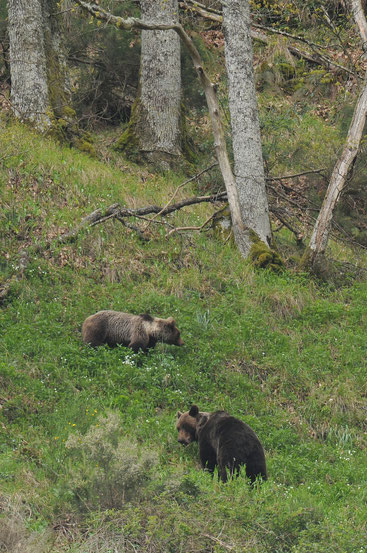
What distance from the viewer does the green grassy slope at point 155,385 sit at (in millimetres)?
6473

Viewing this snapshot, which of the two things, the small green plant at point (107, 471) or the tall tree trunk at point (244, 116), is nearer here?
the small green plant at point (107, 471)

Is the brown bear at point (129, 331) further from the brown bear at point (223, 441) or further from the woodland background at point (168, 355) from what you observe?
the brown bear at point (223, 441)

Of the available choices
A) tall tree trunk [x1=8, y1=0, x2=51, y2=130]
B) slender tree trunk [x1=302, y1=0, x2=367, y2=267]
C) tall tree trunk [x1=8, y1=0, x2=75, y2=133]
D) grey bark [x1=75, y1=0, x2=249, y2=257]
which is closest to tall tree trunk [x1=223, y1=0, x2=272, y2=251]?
grey bark [x1=75, y1=0, x2=249, y2=257]

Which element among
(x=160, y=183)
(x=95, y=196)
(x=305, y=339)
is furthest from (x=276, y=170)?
(x=305, y=339)

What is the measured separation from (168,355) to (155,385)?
726 mm

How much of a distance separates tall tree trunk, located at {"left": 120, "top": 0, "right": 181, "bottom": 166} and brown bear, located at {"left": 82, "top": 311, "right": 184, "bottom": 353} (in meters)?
6.96

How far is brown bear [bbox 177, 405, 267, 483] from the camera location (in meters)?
7.98

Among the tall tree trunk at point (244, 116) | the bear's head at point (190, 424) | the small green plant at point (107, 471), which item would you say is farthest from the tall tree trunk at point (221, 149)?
the small green plant at point (107, 471)

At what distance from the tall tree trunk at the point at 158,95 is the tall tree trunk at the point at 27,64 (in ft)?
7.00

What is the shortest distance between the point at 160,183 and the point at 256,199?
2622mm

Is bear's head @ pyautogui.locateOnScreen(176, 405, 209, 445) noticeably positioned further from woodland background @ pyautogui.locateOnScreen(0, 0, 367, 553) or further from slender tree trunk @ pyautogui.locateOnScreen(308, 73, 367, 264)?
slender tree trunk @ pyautogui.locateOnScreen(308, 73, 367, 264)

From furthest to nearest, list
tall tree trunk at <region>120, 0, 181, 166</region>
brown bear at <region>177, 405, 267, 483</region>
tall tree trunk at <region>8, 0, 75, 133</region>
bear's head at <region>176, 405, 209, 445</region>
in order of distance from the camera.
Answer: tall tree trunk at <region>120, 0, 181, 166</region> < tall tree trunk at <region>8, 0, 75, 133</region> < bear's head at <region>176, 405, 209, 445</region> < brown bear at <region>177, 405, 267, 483</region>

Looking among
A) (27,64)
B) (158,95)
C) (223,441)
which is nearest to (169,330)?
(223,441)

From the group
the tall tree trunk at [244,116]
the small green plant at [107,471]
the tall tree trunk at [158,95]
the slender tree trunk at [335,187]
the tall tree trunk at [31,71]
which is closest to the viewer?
the small green plant at [107,471]
